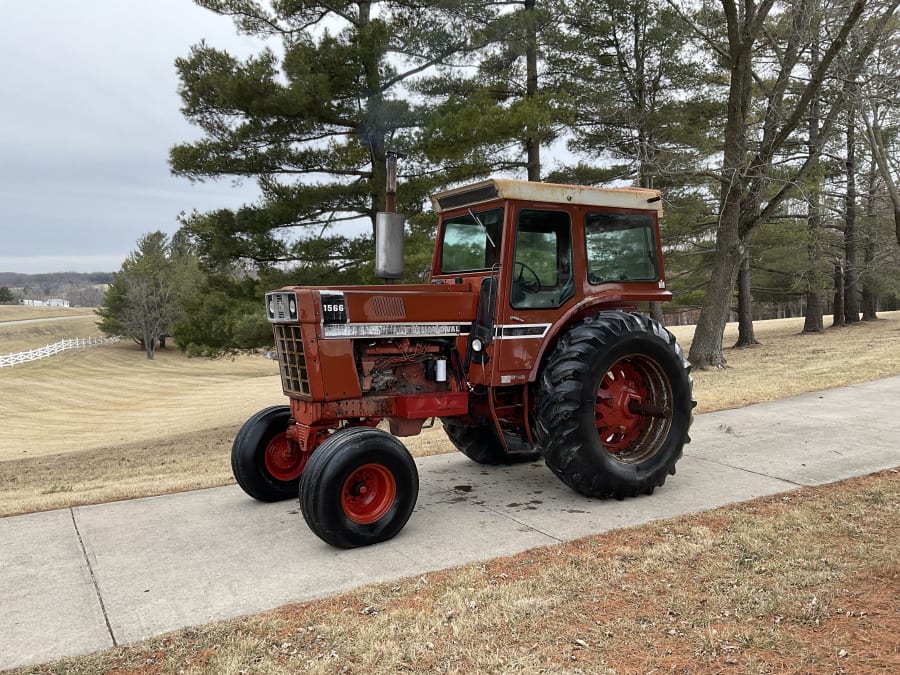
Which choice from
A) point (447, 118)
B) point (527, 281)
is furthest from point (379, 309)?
point (447, 118)

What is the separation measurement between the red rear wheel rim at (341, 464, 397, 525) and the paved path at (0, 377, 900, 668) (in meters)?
0.24

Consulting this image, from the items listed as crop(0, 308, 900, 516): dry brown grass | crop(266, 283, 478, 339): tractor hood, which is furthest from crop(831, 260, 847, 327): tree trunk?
crop(266, 283, 478, 339): tractor hood

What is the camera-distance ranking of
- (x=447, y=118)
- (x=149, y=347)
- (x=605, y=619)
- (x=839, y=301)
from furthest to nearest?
1. (x=149, y=347)
2. (x=839, y=301)
3. (x=447, y=118)
4. (x=605, y=619)

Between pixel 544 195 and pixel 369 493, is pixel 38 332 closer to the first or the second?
pixel 369 493

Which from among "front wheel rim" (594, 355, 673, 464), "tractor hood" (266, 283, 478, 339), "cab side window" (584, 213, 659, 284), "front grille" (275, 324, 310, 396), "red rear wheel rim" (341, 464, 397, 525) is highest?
"cab side window" (584, 213, 659, 284)

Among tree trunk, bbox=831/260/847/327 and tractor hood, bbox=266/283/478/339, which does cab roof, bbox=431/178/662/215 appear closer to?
tractor hood, bbox=266/283/478/339

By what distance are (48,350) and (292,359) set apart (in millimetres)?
49114

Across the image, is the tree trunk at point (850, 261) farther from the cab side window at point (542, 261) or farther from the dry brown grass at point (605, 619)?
the dry brown grass at point (605, 619)

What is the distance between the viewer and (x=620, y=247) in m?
5.70

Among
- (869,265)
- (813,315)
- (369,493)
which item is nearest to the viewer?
(369,493)

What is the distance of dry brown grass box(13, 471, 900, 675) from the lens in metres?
3.00

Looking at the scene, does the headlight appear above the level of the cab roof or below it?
below

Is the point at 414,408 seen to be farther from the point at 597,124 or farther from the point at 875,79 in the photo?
the point at 597,124

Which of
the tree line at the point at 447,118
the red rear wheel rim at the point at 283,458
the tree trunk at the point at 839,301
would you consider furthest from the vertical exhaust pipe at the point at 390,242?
the tree trunk at the point at 839,301
